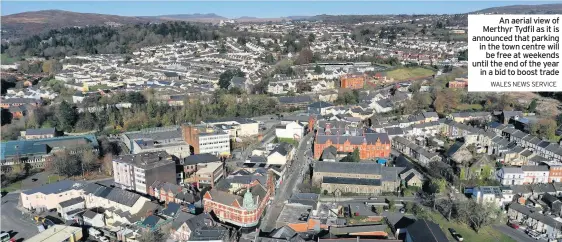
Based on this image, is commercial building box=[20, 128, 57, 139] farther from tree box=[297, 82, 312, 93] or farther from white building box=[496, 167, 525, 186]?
white building box=[496, 167, 525, 186]

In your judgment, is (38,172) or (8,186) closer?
(8,186)

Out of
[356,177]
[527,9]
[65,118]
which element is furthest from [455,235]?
[527,9]

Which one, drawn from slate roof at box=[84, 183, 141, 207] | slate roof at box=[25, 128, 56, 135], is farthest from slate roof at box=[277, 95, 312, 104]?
slate roof at box=[84, 183, 141, 207]

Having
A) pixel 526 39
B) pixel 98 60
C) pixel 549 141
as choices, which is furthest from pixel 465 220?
pixel 98 60

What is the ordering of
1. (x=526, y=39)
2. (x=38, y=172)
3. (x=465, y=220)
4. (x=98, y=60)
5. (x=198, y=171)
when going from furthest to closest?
(x=98, y=60) < (x=38, y=172) < (x=198, y=171) < (x=465, y=220) < (x=526, y=39)

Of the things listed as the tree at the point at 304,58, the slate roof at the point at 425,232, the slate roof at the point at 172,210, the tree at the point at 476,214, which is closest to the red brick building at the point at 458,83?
the tree at the point at 304,58

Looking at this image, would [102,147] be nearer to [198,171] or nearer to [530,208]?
[198,171]
